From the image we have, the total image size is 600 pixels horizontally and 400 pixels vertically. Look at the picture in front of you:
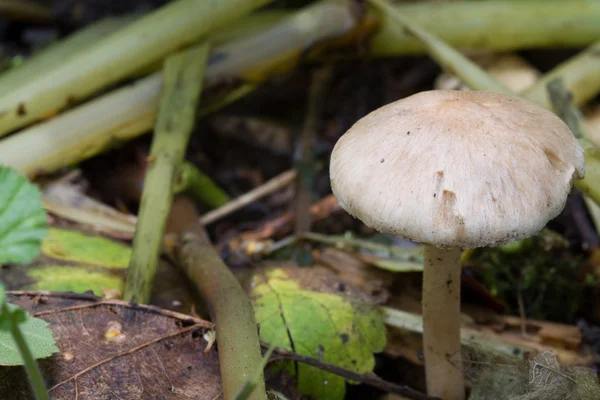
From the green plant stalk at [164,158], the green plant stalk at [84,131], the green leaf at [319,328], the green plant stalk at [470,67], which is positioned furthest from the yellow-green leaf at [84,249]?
the green plant stalk at [470,67]

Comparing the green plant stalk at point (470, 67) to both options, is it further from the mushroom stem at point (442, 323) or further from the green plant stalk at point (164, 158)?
the green plant stalk at point (164, 158)

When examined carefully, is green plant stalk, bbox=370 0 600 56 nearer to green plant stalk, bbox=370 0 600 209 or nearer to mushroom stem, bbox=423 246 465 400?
green plant stalk, bbox=370 0 600 209

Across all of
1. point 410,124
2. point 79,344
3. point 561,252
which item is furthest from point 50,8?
point 561,252

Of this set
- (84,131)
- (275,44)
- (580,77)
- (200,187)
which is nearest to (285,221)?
(200,187)

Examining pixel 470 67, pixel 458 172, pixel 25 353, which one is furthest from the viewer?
pixel 470 67

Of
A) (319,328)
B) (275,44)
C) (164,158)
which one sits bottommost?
(319,328)

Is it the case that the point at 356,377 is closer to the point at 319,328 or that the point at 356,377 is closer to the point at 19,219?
the point at 319,328

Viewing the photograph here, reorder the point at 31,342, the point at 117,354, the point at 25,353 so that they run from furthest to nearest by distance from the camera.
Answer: the point at 117,354 < the point at 31,342 < the point at 25,353
